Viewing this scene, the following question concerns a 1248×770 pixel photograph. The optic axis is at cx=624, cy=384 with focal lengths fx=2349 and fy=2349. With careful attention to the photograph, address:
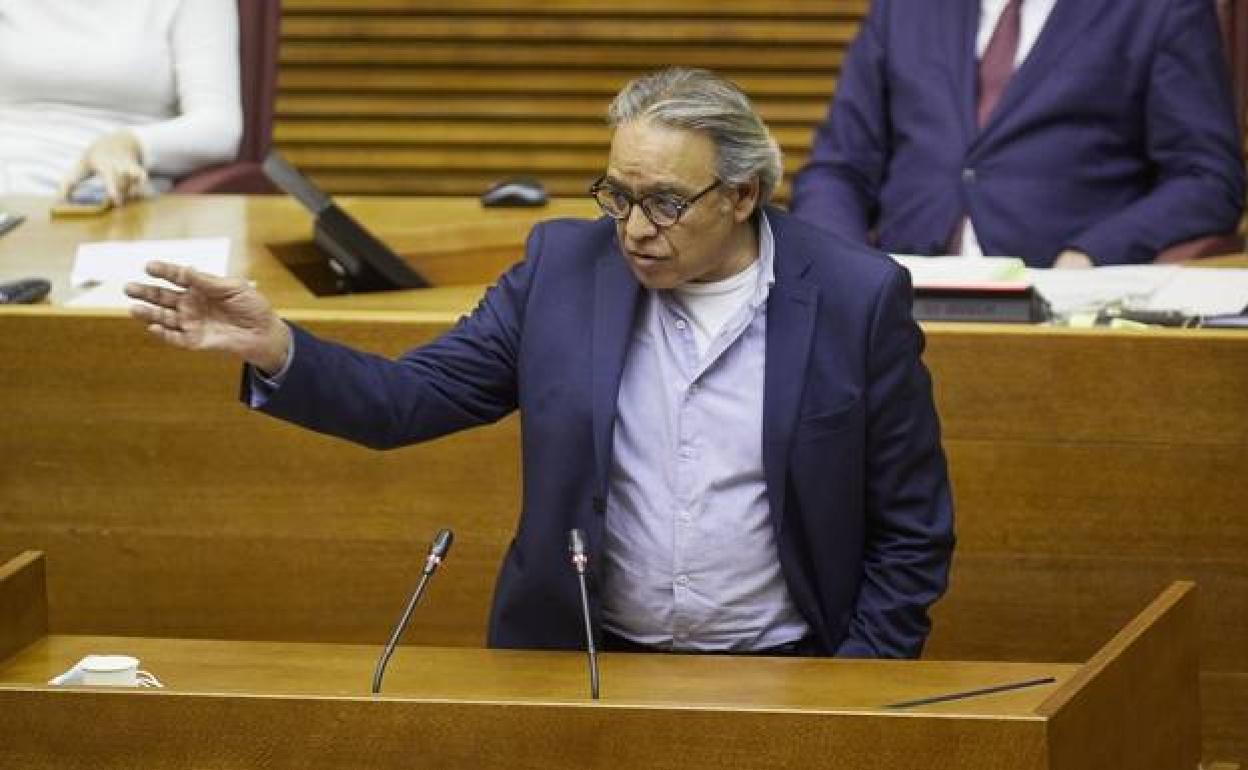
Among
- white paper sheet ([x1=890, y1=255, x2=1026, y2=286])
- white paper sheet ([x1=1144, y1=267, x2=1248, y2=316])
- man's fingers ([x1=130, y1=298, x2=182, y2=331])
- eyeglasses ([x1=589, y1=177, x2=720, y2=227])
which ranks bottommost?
white paper sheet ([x1=1144, y1=267, x2=1248, y2=316])

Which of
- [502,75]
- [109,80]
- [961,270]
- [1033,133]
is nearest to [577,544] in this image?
[961,270]

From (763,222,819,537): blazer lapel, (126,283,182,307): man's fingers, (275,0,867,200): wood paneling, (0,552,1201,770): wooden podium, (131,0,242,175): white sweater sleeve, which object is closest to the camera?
(0,552,1201,770): wooden podium

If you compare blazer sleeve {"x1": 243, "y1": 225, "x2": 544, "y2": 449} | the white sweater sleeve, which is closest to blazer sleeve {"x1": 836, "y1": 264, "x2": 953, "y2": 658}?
blazer sleeve {"x1": 243, "y1": 225, "x2": 544, "y2": 449}

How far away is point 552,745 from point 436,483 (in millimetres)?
1148

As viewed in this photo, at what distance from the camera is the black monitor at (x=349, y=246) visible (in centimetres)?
334

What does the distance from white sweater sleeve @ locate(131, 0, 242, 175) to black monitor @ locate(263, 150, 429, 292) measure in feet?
2.38

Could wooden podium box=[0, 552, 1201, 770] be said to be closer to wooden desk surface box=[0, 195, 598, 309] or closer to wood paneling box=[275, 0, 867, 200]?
wooden desk surface box=[0, 195, 598, 309]

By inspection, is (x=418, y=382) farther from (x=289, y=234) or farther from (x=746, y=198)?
(x=289, y=234)

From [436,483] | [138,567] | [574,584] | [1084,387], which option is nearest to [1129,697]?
[574,584]

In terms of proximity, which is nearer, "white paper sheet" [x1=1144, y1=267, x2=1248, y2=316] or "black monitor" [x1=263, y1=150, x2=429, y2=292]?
"white paper sheet" [x1=1144, y1=267, x2=1248, y2=316]

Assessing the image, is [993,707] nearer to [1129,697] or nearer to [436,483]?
[1129,697]

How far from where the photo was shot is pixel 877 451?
2396mm

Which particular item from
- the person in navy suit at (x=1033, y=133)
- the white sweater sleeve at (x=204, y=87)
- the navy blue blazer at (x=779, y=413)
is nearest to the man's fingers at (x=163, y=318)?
the navy blue blazer at (x=779, y=413)

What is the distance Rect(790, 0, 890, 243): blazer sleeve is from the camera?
12.3 feet
